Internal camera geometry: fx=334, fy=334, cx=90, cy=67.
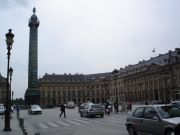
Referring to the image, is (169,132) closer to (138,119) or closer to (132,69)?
(138,119)

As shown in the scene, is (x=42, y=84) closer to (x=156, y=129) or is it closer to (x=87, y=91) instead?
(x=87, y=91)

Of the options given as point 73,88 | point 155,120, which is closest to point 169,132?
point 155,120

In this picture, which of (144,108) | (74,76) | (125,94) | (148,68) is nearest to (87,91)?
(74,76)

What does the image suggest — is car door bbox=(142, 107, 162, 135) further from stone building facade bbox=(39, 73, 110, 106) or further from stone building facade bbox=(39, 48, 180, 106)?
stone building facade bbox=(39, 73, 110, 106)

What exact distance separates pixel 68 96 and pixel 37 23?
7150 centimetres

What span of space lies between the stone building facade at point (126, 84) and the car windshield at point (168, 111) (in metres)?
45.2

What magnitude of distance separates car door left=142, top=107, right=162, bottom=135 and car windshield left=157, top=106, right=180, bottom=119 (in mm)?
234

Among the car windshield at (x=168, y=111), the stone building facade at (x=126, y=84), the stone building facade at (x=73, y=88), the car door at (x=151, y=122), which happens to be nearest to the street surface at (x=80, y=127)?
the car door at (x=151, y=122)

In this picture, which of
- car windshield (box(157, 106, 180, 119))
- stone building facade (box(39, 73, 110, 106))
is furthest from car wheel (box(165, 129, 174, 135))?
stone building facade (box(39, 73, 110, 106))

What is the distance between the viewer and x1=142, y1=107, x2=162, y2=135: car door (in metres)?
13.6

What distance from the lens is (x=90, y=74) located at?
19925cm

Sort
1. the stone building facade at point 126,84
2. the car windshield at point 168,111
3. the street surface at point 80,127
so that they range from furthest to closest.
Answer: the stone building facade at point 126,84, the street surface at point 80,127, the car windshield at point 168,111

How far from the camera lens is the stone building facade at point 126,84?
4400 inches

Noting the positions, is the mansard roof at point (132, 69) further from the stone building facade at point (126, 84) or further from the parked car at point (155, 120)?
the parked car at point (155, 120)
